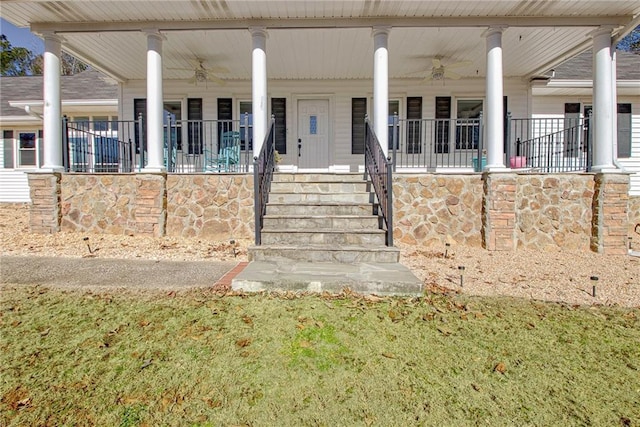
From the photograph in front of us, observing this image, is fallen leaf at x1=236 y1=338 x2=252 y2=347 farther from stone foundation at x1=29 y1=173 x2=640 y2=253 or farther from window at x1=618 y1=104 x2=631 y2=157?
window at x1=618 y1=104 x2=631 y2=157

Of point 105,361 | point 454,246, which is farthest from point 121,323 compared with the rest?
point 454,246

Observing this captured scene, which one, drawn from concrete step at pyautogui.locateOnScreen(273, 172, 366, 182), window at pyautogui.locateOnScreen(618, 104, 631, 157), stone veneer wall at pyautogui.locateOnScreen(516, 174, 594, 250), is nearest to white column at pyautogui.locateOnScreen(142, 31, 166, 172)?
concrete step at pyautogui.locateOnScreen(273, 172, 366, 182)

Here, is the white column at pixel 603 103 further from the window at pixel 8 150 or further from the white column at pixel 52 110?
the window at pixel 8 150

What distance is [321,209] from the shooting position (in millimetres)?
5746

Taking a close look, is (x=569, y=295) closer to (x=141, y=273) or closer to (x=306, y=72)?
(x=141, y=273)

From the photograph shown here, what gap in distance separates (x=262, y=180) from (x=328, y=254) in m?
1.72

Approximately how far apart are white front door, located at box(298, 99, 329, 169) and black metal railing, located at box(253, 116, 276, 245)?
355cm

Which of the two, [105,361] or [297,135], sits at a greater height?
[297,135]

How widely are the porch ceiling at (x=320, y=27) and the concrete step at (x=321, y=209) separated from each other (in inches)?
138

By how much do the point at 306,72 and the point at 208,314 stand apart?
25.5ft

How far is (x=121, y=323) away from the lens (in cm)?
293

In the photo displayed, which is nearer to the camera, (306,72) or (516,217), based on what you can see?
(516,217)

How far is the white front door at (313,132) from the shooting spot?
10.0 metres

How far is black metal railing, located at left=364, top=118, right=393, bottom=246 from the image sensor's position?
504cm
